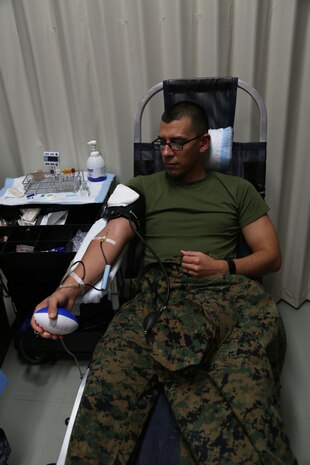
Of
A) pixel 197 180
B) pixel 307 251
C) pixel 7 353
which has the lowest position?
pixel 7 353

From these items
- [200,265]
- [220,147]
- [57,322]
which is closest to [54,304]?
[57,322]

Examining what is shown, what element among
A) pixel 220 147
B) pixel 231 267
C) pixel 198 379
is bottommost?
pixel 198 379

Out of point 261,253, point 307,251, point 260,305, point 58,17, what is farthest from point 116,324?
point 58,17

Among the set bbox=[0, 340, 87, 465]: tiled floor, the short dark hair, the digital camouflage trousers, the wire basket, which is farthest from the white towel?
bbox=[0, 340, 87, 465]: tiled floor

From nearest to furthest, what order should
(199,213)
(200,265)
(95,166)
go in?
(200,265) → (199,213) → (95,166)

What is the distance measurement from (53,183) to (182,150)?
28.6 inches

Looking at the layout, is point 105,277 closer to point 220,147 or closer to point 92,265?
point 92,265

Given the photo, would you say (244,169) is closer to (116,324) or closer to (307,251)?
(307,251)

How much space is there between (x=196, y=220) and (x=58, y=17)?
109 centimetres

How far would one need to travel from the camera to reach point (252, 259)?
5.24ft

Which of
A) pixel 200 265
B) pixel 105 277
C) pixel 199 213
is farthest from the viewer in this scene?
pixel 199 213

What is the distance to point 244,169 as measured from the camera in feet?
5.87

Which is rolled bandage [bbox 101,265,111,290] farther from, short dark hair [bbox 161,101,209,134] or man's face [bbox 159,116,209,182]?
short dark hair [bbox 161,101,209,134]

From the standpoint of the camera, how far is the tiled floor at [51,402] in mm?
1615
